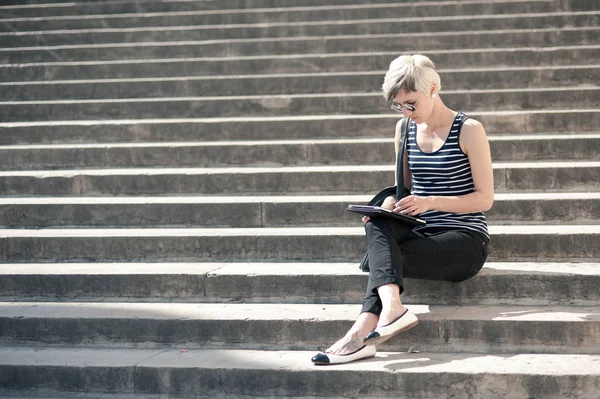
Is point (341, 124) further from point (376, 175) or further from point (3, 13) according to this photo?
point (3, 13)

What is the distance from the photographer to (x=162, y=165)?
21.0 feet

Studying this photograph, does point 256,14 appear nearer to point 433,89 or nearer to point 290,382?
point 433,89

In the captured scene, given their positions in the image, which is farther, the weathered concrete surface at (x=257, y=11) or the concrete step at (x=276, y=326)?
the weathered concrete surface at (x=257, y=11)

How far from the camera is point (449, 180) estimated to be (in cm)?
441

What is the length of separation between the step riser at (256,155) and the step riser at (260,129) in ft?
1.27

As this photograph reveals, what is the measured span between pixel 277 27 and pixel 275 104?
1.79 metres

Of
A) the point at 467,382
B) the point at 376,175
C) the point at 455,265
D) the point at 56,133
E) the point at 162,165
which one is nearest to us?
the point at 467,382

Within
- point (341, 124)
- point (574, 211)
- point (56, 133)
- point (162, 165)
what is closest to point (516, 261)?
point (574, 211)

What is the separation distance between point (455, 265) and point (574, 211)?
1239 millimetres

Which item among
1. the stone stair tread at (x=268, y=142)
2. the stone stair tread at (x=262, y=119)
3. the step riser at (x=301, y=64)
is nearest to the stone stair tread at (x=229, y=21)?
the step riser at (x=301, y=64)

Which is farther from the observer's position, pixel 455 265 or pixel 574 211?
pixel 574 211

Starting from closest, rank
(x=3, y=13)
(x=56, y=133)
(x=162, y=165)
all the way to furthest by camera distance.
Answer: (x=162, y=165), (x=56, y=133), (x=3, y=13)

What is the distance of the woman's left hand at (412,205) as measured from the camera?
4281 millimetres

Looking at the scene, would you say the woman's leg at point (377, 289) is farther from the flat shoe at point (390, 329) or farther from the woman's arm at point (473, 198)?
the woman's arm at point (473, 198)
